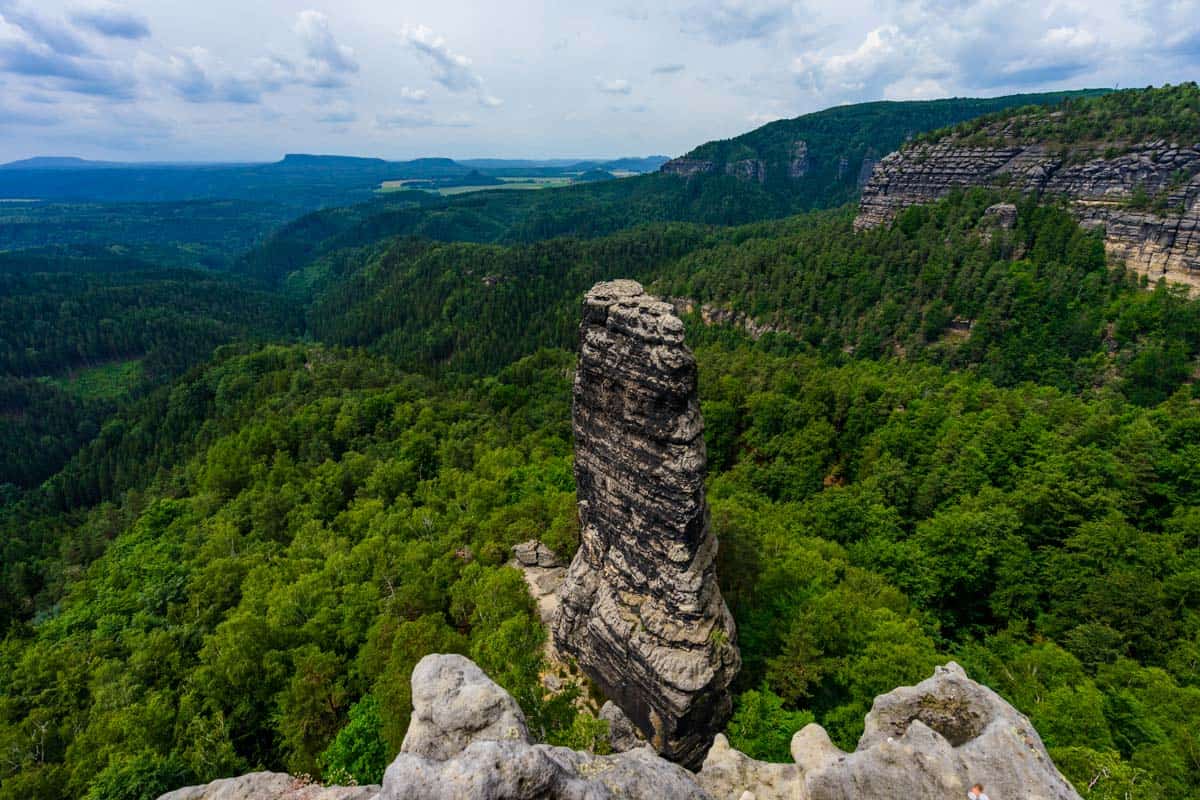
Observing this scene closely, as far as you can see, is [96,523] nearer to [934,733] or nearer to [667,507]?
[667,507]

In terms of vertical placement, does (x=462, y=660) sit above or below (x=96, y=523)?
above

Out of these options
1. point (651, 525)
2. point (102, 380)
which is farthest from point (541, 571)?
point (102, 380)

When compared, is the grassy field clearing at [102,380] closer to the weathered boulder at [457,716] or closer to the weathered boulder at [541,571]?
the weathered boulder at [541,571]

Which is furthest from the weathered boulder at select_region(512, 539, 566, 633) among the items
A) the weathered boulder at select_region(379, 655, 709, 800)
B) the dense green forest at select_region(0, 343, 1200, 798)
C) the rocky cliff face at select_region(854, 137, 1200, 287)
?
the rocky cliff face at select_region(854, 137, 1200, 287)

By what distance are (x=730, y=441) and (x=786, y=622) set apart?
37.1m

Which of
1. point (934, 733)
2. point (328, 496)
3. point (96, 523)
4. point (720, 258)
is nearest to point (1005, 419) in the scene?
point (934, 733)

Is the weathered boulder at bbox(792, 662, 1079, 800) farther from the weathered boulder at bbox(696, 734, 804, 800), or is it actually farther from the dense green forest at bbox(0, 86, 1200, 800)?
the dense green forest at bbox(0, 86, 1200, 800)

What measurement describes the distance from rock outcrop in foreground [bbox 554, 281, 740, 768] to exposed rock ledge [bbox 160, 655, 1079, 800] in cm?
883

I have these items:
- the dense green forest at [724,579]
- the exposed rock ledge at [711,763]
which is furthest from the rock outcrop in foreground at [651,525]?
the exposed rock ledge at [711,763]

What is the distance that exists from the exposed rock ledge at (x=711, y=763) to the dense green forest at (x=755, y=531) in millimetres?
8305

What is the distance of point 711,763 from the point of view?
16.4m

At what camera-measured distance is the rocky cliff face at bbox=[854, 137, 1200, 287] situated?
78.9 metres

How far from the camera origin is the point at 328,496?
55.9 m

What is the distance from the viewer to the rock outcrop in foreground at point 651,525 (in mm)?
23266
